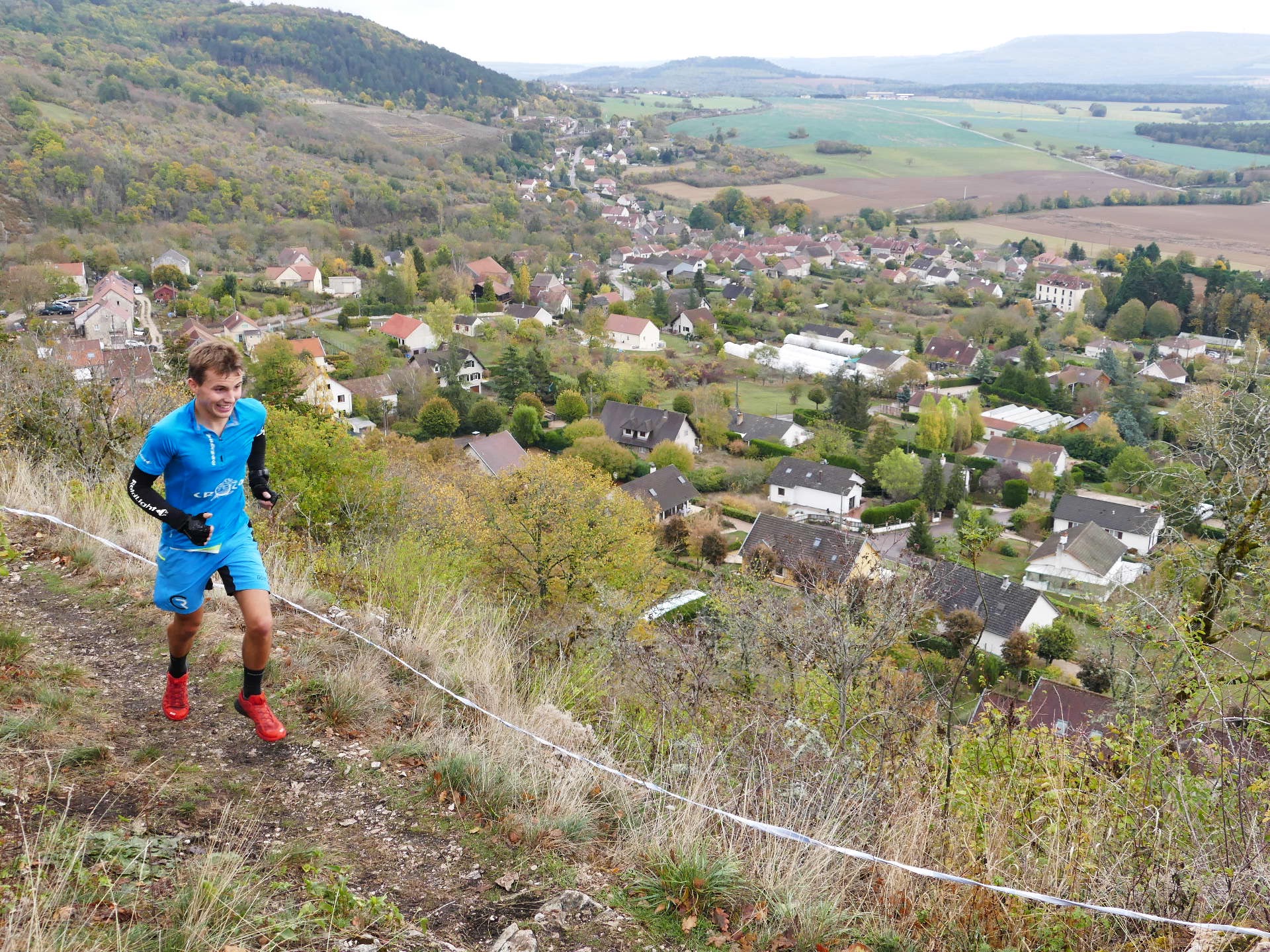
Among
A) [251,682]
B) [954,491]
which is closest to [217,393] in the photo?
[251,682]

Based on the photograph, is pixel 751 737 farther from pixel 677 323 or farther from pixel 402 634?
pixel 677 323

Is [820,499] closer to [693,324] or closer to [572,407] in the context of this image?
[572,407]

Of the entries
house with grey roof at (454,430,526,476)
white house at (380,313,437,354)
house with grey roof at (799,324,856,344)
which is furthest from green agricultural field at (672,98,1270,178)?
house with grey roof at (454,430,526,476)

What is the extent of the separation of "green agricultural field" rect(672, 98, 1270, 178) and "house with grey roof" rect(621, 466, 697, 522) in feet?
→ 323

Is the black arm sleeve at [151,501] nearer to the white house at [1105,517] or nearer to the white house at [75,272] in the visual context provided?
the white house at [1105,517]

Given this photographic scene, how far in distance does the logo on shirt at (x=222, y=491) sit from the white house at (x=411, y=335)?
42.8 m

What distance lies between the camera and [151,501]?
9.78 feet

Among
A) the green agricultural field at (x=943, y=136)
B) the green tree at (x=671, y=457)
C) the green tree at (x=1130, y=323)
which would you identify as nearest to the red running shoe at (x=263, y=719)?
the green tree at (x=671, y=457)

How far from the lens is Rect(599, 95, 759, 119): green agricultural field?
161 meters

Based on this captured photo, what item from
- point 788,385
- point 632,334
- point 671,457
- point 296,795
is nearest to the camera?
point 296,795

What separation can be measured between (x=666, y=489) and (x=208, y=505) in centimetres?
2530

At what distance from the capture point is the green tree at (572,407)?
35562 mm

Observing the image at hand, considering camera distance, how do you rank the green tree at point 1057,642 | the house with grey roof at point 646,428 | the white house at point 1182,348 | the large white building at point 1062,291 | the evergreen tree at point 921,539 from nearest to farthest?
1. the green tree at point 1057,642
2. the evergreen tree at point 921,539
3. the house with grey roof at point 646,428
4. the white house at point 1182,348
5. the large white building at point 1062,291

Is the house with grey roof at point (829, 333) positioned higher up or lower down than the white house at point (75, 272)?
lower down
